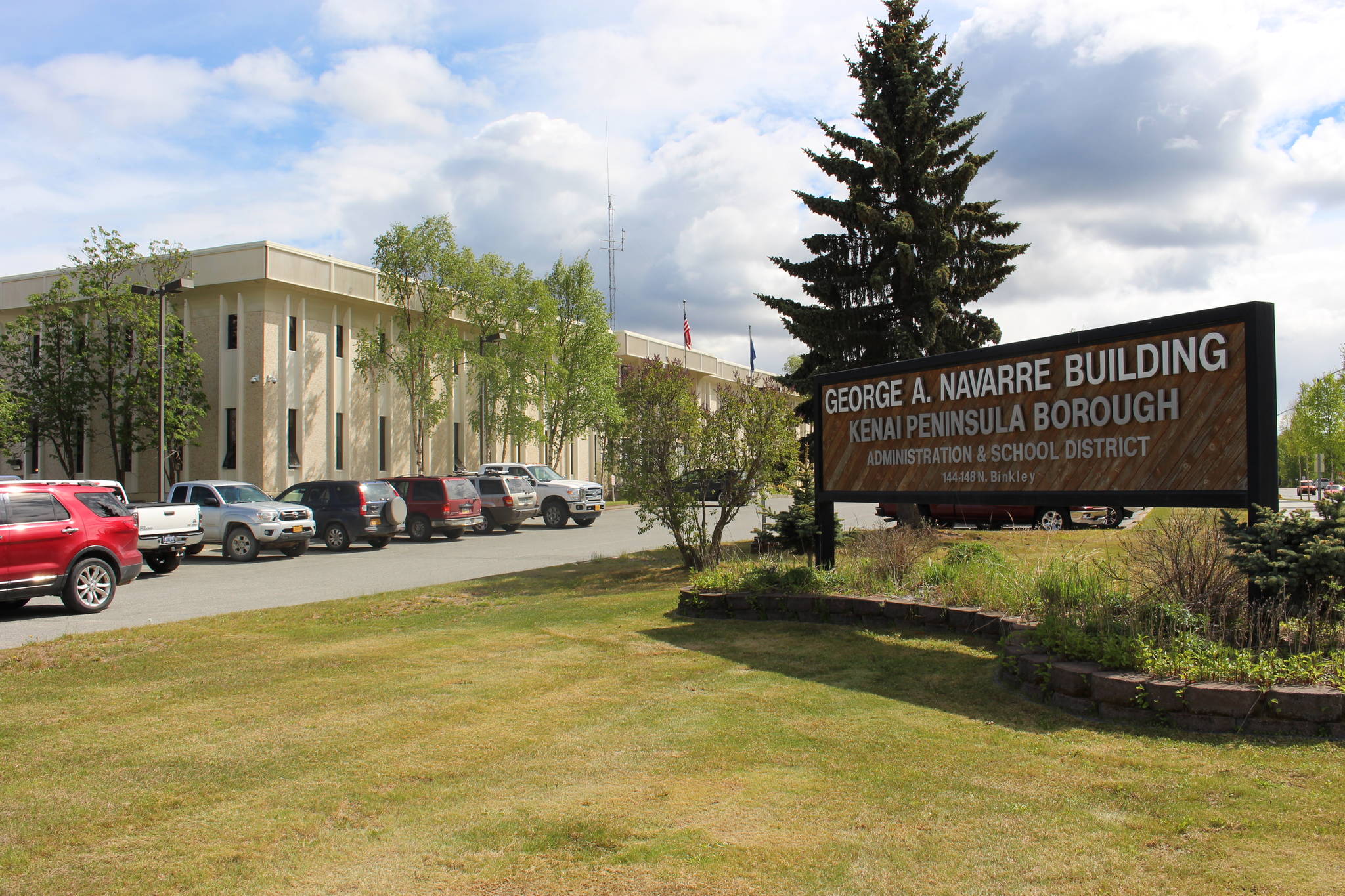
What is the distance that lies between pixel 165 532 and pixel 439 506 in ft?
26.9

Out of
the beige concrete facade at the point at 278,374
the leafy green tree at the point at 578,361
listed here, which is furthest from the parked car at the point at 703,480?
the leafy green tree at the point at 578,361

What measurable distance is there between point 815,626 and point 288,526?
15.6 m

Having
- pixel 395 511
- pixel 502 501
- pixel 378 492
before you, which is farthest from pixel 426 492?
pixel 395 511

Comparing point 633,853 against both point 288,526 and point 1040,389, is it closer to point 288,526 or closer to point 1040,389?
point 1040,389

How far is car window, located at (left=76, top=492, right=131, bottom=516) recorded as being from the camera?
45.2ft

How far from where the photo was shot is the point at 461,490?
85.4ft

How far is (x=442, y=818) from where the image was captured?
4.47 m

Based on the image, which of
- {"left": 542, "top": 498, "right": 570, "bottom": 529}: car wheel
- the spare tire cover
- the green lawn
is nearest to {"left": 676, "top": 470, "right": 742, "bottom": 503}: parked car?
the green lawn

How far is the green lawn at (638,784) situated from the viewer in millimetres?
3799

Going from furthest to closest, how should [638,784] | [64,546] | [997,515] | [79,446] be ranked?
[79,446]
[997,515]
[64,546]
[638,784]

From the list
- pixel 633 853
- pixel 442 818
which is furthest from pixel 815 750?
pixel 442 818

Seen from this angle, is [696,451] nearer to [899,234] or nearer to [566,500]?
[899,234]

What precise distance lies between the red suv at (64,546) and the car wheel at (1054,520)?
1746cm

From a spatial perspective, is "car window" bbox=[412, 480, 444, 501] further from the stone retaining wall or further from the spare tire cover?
the stone retaining wall
